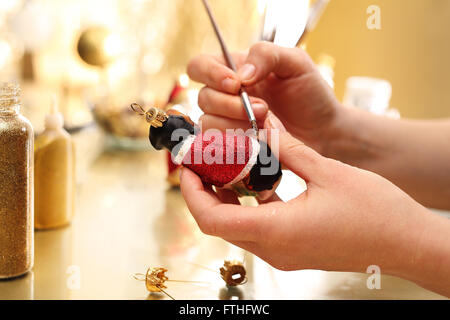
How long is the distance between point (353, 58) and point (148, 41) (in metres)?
0.96

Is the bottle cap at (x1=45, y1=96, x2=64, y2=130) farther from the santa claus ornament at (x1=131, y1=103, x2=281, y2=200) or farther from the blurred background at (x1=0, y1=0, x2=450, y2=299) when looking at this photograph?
the santa claus ornament at (x1=131, y1=103, x2=281, y2=200)

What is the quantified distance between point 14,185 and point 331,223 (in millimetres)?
384

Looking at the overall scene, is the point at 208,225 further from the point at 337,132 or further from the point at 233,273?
the point at 337,132

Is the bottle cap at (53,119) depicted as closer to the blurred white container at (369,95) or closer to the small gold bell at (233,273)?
the small gold bell at (233,273)

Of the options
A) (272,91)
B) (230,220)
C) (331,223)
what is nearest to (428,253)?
(331,223)

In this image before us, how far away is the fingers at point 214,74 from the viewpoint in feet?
2.44

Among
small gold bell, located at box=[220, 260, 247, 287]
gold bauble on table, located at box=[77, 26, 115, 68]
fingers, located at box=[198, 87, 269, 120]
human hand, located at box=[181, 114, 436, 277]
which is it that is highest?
gold bauble on table, located at box=[77, 26, 115, 68]

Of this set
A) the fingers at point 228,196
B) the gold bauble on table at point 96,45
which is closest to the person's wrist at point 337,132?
the fingers at point 228,196

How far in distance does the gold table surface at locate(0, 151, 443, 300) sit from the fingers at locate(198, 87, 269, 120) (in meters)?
0.21

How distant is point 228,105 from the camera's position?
0.75 metres

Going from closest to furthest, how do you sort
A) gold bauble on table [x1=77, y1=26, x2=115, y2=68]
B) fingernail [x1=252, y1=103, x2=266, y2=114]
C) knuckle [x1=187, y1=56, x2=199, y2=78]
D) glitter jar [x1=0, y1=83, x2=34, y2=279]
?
glitter jar [x1=0, y1=83, x2=34, y2=279], fingernail [x1=252, y1=103, x2=266, y2=114], knuckle [x1=187, y1=56, x2=199, y2=78], gold bauble on table [x1=77, y1=26, x2=115, y2=68]

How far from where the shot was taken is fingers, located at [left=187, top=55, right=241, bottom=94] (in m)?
0.74

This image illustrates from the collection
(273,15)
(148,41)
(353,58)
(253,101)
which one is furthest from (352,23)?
(253,101)

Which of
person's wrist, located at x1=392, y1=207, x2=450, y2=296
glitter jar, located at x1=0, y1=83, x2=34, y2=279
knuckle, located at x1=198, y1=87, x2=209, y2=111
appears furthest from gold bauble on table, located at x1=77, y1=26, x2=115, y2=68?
person's wrist, located at x1=392, y1=207, x2=450, y2=296
